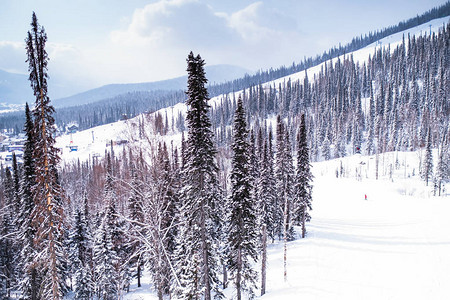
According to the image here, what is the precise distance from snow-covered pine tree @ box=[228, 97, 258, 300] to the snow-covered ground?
4.51 m

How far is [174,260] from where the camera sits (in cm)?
2588

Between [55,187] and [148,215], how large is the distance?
27.0 ft

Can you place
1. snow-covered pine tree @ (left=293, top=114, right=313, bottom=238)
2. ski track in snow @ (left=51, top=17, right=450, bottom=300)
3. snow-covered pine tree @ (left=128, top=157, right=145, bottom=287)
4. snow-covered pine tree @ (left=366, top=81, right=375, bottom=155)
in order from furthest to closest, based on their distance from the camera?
snow-covered pine tree @ (left=366, top=81, right=375, bottom=155) → snow-covered pine tree @ (left=293, top=114, right=313, bottom=238) → ski track in snow @ (left=51, top=17, right=450, bottom=300) → snow-covered pine tree @ (left=128, top=157, right=145, bottom=287)

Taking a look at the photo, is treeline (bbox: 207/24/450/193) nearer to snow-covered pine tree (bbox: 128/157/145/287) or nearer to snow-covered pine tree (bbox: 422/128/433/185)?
snow-covered pine tree (bbox: 422/128/433/185)

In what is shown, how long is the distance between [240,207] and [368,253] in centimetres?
2022

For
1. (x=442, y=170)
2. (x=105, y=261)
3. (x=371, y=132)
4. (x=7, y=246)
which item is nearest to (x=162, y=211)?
(x=105, y=261)

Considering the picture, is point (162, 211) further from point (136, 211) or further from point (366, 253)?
point (366, 253)

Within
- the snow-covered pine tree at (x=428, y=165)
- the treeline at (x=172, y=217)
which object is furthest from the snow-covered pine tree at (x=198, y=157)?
the snow-covered pine tree at (x=428, y=165)

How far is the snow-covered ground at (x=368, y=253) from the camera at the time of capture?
2198cm

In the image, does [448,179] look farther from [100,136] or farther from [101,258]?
[100,136]

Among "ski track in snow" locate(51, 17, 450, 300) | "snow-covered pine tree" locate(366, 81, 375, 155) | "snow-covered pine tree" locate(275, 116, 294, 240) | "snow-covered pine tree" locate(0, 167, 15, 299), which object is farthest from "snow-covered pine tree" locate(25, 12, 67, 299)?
"snow-covered pine tree" locate(366, 81, 375, 155)

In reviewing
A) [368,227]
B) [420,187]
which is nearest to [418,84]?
[420,187]

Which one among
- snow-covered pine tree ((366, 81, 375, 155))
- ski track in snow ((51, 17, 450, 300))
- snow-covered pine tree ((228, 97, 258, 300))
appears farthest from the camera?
snow-covered pine tree ((366, 81, 375, 155))

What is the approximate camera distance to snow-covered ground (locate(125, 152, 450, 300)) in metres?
22.0
